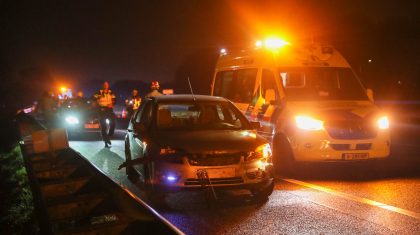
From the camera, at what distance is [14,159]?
13.4 m

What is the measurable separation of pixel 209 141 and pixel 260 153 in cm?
72

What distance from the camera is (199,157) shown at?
6938mm

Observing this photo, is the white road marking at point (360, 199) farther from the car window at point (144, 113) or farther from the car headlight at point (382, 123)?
the car window at point (144, 113)

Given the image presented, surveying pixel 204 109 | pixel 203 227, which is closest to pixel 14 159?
pixel 204 109

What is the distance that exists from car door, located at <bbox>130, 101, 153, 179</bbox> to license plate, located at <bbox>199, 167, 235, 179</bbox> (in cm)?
119

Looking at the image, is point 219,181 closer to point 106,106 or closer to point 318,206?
point 318,206

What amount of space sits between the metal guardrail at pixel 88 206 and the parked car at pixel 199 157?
998 mm

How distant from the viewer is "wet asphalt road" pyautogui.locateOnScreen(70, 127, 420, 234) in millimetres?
5982

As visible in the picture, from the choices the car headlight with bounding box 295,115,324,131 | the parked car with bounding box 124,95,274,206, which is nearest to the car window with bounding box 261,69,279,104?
the car headlight with bounding box 295,115,324,131

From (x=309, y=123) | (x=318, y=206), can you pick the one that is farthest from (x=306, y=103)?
(x=318, y=206)

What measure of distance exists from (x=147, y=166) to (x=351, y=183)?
3522 millimetres

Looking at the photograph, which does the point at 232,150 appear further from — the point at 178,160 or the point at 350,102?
the point at 350,102

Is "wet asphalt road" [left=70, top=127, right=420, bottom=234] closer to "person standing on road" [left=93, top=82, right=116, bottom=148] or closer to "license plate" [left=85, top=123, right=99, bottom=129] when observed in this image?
"person standing on road" [left=93, top=82, right=116, bottom=148]

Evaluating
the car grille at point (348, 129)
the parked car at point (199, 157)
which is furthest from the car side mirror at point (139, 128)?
the car grille at point (348, 129)
